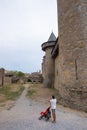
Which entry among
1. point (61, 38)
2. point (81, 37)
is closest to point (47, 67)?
point (61, 38)

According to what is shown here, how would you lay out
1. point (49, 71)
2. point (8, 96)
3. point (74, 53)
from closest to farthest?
point (74, 53), point (8, 96), point (49, 71)

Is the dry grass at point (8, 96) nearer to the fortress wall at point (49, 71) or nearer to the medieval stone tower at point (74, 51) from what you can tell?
the medieval stone tower at point (74, 51)

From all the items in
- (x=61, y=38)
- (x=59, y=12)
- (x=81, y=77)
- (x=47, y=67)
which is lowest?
(x=81, y=77)

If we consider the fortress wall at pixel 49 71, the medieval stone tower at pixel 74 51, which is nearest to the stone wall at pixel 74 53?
the medieval stone tower at pixel 74 51

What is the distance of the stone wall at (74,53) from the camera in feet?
42.3

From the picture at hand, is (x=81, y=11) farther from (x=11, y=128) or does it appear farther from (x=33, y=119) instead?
(x=11, y=128)

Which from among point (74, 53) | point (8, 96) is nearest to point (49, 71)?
point (8, 96)

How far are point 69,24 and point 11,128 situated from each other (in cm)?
982

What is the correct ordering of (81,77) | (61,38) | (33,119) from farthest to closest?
(61,38), (81,77), (33,119)

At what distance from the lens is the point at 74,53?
1374cm

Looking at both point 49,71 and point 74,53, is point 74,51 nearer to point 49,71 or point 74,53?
point 74,53

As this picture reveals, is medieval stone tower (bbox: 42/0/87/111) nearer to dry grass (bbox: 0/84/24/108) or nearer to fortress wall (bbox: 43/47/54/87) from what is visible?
dry grass (bbox: 0/84/24/108)

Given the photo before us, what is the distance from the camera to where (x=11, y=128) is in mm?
7723

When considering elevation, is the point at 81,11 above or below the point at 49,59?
above
